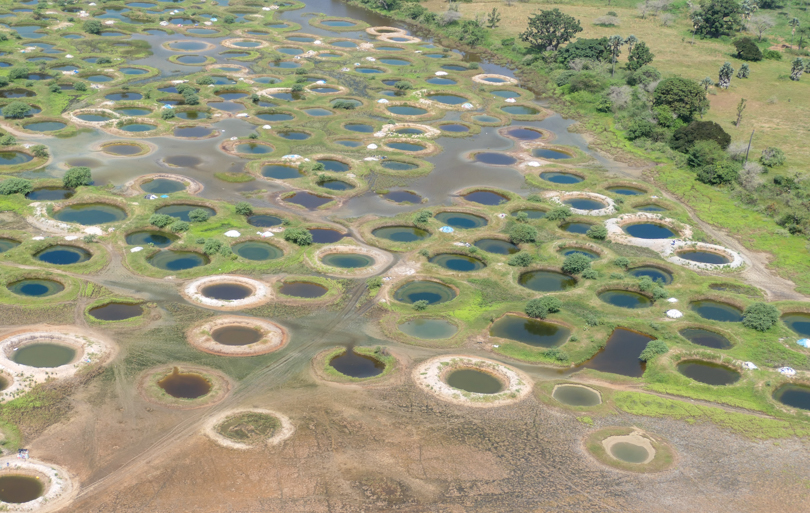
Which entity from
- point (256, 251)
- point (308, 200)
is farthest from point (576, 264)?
point (308, 200)

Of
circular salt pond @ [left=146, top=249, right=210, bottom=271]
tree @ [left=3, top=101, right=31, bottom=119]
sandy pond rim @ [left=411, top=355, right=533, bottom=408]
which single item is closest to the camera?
sandy pond rim @ [left=411, top=355, right=533, bottom=408]

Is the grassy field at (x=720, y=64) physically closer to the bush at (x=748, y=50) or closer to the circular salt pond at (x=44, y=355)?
the bush at (x=748, y=50)

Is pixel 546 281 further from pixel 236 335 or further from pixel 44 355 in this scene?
pixel 44 355

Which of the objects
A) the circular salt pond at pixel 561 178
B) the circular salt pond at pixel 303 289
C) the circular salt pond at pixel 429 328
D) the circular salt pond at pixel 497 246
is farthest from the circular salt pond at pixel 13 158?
the circular salt pond at pixel 561 178

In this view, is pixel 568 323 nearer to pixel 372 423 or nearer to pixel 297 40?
pixel 372 423

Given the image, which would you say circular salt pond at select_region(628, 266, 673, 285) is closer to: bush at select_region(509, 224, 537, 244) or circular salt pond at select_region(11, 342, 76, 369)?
bush at select_region(509, 224, 537, 244)

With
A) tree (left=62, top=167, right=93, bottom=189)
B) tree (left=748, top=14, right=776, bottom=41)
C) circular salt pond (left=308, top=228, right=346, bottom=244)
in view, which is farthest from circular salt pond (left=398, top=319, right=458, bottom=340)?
tree (left=748, top=14, right=776, bottom=41)
